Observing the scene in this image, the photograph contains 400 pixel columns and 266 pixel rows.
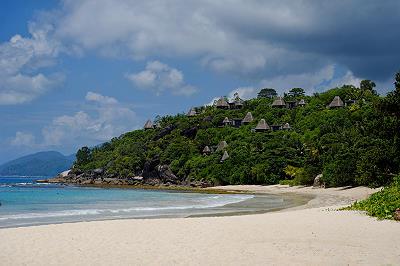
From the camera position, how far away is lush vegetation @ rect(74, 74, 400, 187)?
112 ft

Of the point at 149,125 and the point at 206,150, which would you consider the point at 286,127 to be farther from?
the point at 149,125

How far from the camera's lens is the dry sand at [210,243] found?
10.4 m

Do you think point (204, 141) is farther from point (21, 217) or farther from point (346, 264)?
point (346, 264)

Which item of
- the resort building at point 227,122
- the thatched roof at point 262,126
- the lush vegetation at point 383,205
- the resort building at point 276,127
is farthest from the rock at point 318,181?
the resort building at point 227,122

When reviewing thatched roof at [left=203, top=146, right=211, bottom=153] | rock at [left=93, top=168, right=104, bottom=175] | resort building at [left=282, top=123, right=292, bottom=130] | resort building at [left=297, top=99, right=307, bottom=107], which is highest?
resort building at [left=297, top=99, right=307, bottom=107]

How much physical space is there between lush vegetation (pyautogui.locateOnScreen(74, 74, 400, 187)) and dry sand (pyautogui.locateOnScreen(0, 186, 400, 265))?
17571 millimetres

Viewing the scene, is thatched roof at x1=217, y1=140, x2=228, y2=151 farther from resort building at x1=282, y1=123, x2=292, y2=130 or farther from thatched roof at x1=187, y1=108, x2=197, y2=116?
thatched roof at x1=187, y1=108, x2=197, y2=116

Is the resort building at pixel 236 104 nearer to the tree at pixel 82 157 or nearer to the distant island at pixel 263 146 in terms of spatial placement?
the distant island at pixel 263 146

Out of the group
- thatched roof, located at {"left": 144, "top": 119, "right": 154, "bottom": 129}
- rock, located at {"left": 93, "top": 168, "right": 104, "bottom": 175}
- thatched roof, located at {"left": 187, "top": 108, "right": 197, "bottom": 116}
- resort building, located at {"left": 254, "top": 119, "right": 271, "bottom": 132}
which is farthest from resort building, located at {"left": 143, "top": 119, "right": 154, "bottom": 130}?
resort building, located at {"left": 254, "top": 119, "right": 271, "bottom": 132}

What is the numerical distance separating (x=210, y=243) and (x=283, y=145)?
198 ft

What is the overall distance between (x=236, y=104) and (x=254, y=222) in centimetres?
9491

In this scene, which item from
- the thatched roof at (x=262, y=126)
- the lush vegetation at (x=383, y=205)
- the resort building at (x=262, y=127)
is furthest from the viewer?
the thatched roof at (x=262, y=126)

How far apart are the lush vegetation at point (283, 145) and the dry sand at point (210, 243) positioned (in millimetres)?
17571

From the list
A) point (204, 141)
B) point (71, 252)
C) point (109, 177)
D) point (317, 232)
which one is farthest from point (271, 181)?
point (71, 252)
